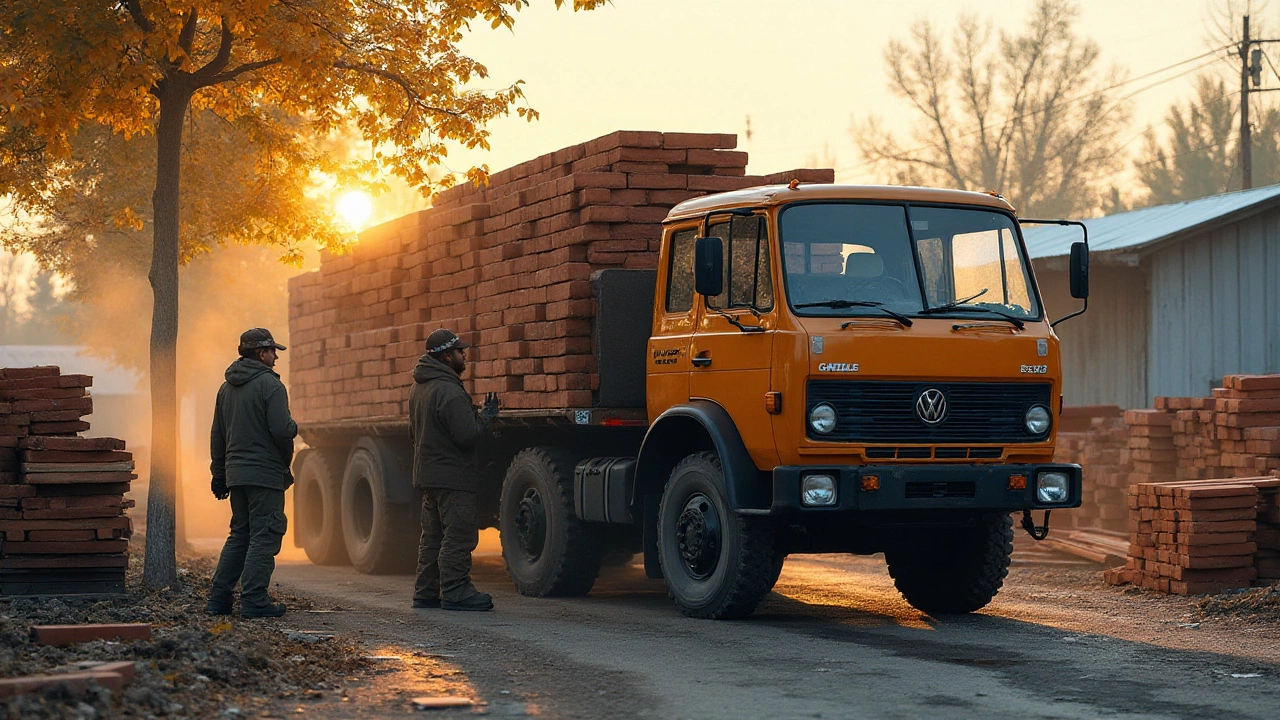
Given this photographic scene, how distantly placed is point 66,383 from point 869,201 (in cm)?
626

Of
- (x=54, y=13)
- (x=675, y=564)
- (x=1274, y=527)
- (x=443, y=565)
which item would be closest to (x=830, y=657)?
(x=675, y=564)

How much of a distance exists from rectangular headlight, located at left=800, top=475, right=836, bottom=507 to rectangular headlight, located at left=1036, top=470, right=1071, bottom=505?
1.48 m

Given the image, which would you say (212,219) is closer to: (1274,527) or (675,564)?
(675,564)

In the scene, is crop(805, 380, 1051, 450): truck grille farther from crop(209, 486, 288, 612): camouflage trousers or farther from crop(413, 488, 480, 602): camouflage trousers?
crop(209, 486, 288, 612): camouflage trousers

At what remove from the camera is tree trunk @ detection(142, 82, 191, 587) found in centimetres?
1271

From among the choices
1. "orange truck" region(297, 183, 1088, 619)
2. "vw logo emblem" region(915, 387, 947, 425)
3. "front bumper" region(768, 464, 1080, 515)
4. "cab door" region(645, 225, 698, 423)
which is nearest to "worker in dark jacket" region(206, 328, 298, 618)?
"orange truck" region(297, 183, 1088, 619)

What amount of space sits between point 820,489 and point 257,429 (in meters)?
4.02

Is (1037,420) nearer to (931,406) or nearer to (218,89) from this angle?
(931,406)

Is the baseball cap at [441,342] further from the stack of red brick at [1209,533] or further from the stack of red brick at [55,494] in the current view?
the stack of red brick at [1209,533]

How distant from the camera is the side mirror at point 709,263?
390 inches

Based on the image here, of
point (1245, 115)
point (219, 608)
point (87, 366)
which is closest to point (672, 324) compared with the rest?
point (219, 608)

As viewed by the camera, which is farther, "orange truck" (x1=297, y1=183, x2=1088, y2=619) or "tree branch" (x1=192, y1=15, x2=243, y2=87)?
"tree branch" (x1=192, y1=15, x2=243, y2=87)

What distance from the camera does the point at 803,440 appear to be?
9.74m

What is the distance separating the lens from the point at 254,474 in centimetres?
1088
